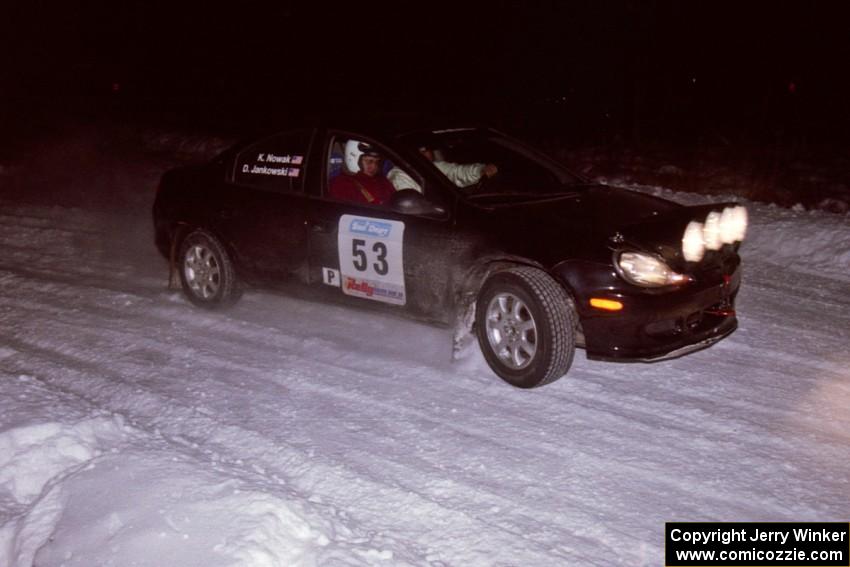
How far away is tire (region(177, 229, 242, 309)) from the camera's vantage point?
6445 mm

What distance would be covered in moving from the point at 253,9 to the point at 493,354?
2589cm

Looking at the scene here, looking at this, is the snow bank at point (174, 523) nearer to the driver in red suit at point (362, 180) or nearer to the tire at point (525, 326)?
the tire at point (525, 326)

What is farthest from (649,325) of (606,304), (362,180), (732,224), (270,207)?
(270,207)

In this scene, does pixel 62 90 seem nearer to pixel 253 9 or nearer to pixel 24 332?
pixel 253 9

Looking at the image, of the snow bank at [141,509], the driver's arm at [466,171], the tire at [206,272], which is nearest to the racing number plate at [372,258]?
the driver's arm at [466,171]

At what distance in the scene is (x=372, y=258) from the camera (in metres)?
5.43

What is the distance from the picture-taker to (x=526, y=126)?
19250 millimetres

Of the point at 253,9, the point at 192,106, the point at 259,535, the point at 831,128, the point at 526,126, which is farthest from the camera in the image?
the point at 253,9

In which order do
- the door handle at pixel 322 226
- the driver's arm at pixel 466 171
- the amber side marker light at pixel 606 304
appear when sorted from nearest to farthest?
the amber side marker light at pixel 606 304, the door handle at pixel 322 226, the driver's arm at pixel 466 171

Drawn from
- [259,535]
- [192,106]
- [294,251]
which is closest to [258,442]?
[259,535]

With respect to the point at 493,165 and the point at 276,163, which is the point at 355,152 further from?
the point at 493,165

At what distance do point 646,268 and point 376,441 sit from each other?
1781 millimetres

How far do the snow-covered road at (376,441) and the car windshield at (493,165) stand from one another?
1145 millimetres

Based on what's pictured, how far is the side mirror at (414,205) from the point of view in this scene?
16.6 ft
